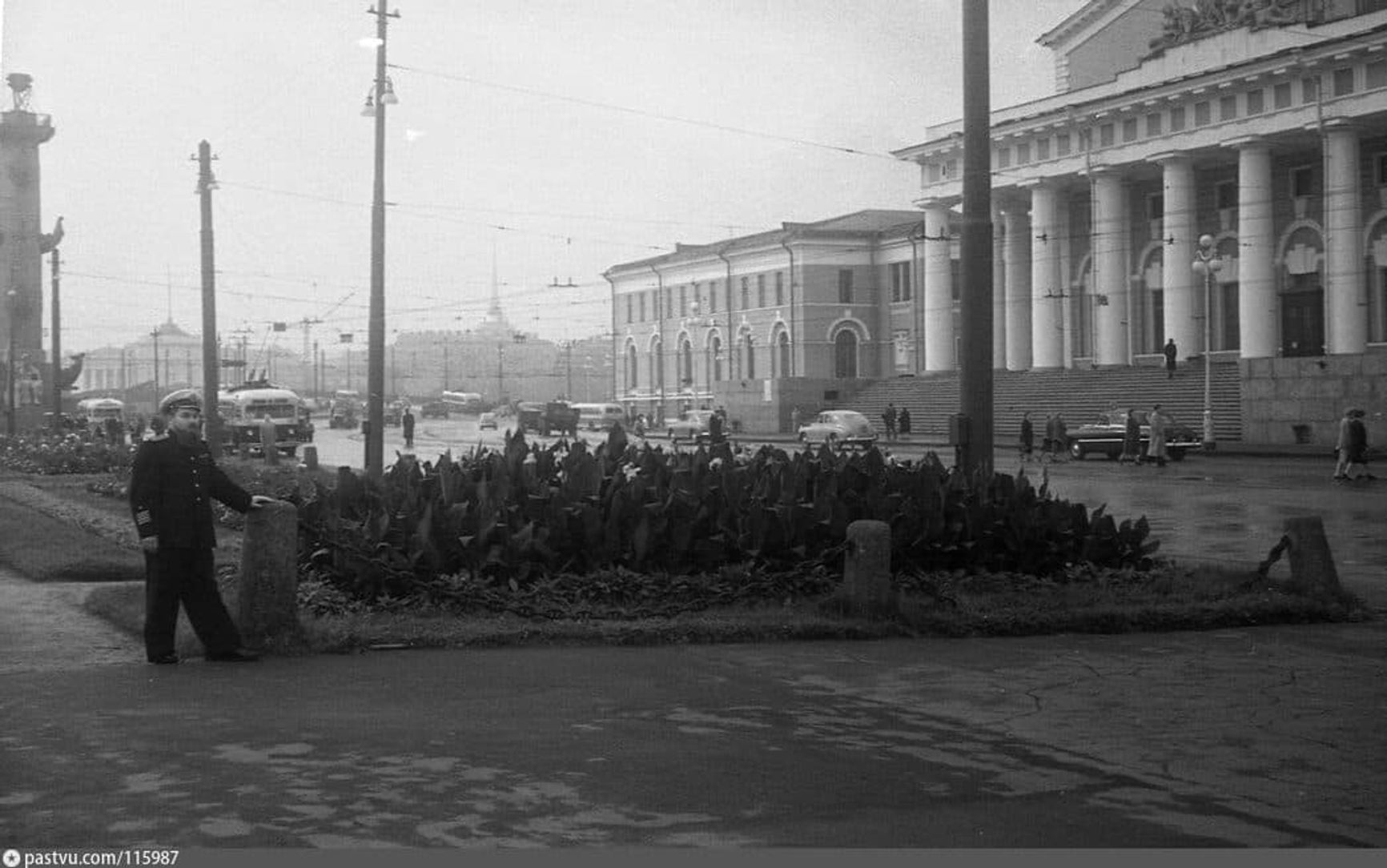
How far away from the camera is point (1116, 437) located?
2004 inches

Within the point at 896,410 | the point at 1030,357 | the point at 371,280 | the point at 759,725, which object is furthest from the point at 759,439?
the point at 759,725

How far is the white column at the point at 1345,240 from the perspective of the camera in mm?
56312

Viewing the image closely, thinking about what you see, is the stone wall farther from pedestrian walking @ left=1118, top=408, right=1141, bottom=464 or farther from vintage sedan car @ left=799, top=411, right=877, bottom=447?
vintage sedan car @ left=799, top=411, right=877, bottom=447

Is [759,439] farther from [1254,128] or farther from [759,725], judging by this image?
[759,725]

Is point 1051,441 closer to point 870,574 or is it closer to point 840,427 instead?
point 840,427

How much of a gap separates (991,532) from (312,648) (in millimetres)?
5951

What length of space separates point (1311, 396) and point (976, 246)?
131 feet

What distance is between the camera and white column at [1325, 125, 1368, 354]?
185ft

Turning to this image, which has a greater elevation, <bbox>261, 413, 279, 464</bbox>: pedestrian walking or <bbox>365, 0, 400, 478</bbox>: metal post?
<bbox>365, 0, 400, 478</bbox>: metal post

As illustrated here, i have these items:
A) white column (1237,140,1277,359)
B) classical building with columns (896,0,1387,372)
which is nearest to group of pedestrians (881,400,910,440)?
classical building with columns (896,0,1387,372)

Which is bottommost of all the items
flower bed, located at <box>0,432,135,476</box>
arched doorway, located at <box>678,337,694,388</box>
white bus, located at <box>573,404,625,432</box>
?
flower bed, located at <box>0,432,135,476</box>

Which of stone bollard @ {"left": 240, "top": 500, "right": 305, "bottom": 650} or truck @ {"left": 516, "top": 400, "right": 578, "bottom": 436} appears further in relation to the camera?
truck @ {"left": 516, "top": 400, "right": 578, "bottom": 436}

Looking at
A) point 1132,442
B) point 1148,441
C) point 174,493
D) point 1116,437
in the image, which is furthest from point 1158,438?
point 174,493

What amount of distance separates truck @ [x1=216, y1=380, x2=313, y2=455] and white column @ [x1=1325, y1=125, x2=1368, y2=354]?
3650 centimetres
